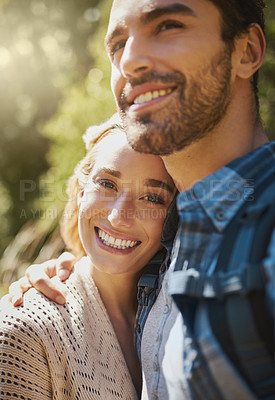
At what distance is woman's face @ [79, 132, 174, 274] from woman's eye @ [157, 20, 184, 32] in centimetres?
67

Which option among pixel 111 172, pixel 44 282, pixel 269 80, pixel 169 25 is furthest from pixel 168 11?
pixel 269 80

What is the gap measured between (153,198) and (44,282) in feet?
2.26

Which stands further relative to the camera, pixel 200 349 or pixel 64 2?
pixel 64 2

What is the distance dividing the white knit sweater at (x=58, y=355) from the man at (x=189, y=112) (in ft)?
0.80

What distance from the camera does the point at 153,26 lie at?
175cm

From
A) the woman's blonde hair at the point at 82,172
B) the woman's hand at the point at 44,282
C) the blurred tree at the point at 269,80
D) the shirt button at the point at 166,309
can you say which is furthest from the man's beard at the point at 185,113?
the blurred tree at the point at 269,80

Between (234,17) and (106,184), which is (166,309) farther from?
(234,17)

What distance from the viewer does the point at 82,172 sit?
256 cm

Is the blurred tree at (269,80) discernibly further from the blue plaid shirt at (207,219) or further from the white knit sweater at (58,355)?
the white knit sweater at (58,355)

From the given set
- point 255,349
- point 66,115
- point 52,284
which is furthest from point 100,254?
point 66,115

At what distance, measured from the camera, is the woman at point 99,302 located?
1904 mm

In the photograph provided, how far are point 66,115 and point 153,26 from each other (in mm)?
4226

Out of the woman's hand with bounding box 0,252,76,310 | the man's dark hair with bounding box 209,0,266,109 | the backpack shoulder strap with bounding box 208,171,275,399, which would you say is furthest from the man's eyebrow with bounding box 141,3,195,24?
the woman's hand with bounding box 0,252,76,310

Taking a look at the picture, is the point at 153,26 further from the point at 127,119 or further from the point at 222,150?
the point at 222,150
